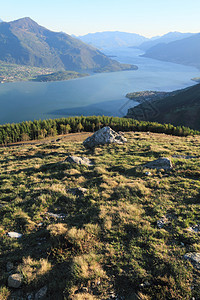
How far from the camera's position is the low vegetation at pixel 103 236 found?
6.89 m

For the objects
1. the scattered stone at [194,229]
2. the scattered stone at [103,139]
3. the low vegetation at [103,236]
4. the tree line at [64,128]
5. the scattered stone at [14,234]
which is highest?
the scattered stone at [103,139]

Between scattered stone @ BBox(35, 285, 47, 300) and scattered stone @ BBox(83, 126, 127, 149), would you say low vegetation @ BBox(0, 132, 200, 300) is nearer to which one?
scattered stone @ BBox(35, 285, 47, 300)

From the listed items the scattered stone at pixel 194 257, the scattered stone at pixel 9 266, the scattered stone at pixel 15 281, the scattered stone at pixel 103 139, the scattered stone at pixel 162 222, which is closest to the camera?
the scattered stone at pixel 15 281

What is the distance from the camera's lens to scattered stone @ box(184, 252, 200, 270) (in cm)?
748

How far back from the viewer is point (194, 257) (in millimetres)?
7832

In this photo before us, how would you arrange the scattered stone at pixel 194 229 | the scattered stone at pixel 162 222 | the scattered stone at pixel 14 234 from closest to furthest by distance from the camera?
1. the scattered stone at pixel 194 229
2. the scattered stone at pixel 14 234
3. the scattered stone at pixel 162 222

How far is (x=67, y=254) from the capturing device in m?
8.46

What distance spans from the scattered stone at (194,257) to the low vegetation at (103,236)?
0.21 meters

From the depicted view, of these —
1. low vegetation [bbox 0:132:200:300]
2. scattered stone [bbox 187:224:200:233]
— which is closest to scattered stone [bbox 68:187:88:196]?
low vegetation [bbox 0:132:200:300]

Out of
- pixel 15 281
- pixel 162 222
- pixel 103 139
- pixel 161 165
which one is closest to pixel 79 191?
pixel 162 222

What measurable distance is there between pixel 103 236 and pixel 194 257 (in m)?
4.75

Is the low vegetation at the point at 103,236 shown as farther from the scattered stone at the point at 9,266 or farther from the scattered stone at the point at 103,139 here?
the scattered stone at the point at 103,139

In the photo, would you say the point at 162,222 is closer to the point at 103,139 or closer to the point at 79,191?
the point at 79,191

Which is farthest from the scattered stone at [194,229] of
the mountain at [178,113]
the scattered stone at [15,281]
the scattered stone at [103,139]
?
the mountain at [178,113]
